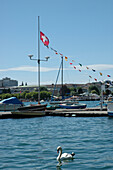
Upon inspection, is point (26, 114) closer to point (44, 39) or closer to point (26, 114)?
point (26, 114)

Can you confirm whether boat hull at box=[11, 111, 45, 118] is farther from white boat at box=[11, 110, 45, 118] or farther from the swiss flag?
the swiss flag

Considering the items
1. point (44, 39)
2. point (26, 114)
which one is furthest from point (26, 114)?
point (44, 39)

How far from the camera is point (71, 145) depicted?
21688 millimetres

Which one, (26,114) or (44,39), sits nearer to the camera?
(26,114)

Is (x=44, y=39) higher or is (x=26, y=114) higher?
(x=44, y=39)

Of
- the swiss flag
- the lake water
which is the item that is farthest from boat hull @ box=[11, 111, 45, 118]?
the lake water

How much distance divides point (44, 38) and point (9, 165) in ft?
112

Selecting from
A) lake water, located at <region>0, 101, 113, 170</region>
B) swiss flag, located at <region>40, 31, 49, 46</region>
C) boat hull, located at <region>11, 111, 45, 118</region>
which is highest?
swiss flag, located at <region>40, 31, 49, 46</region>

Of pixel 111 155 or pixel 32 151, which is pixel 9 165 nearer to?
pixel 32 151

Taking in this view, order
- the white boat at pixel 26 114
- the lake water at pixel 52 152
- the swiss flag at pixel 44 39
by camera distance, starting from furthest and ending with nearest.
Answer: the swiss flag at pixel 44 39, the white boat at pixel 26 114, the lake water at pixel 52 152

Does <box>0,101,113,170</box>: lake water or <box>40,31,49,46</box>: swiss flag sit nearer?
<box>0,101,113,170</box>: lake water

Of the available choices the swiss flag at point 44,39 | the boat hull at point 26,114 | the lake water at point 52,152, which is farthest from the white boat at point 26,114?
the lake water at point 52,152

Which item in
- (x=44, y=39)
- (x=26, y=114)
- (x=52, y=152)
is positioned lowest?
(x=52, y=152)

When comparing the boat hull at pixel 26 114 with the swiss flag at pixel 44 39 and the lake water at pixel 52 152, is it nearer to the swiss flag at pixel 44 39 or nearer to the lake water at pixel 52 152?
the swiss flag at pixel 44 39
